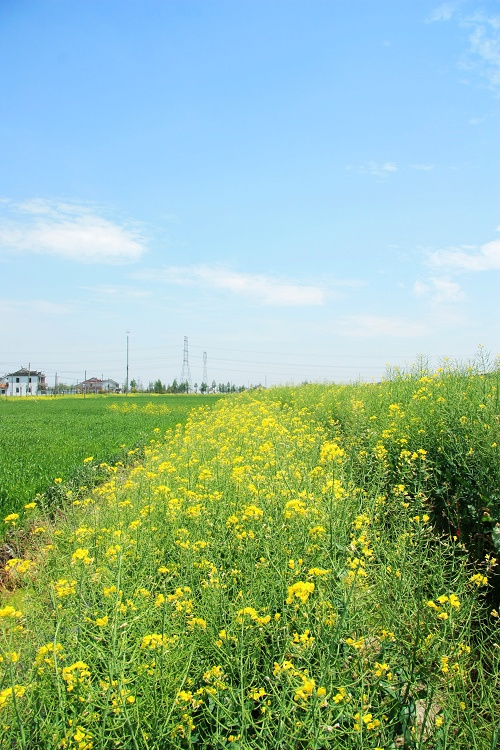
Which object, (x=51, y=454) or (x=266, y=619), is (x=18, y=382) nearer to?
(x=51, y=454)

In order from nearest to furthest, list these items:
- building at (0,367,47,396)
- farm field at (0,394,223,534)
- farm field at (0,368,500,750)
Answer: farm field at (0,368,500,750) < farm field at (0,394,223,534) < building at (0,367,47,396)

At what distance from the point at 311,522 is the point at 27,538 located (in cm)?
433

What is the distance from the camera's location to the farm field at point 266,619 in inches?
87.4

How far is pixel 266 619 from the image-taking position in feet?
8.15

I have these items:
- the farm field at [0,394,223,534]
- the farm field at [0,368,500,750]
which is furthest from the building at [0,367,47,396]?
the farm field at [0,368,500,750]

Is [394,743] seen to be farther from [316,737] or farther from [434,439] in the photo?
[434,439]

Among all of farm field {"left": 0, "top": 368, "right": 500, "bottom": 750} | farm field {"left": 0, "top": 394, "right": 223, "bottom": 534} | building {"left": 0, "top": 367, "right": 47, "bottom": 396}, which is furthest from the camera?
building {"left": 0, "top": 367, "right": 47, "bottom": 396}

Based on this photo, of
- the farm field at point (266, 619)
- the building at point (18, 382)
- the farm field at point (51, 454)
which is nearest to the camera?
the farm field at point (266, 619)

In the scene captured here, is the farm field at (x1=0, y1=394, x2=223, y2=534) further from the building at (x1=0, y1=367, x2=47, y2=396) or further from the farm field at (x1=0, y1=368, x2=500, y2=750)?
the building at (x1=0, y1=367, x2=47, y2=396)

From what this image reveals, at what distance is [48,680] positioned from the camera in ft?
7.91

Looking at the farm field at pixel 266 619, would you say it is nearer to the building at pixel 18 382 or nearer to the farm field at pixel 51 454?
the farm field at pixel 51 454

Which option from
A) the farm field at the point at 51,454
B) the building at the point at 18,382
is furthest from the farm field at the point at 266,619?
the building at the point at 18,382

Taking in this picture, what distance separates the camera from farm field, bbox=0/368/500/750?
222cm

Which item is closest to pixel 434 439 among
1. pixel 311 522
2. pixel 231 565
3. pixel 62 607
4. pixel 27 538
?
pixel 311 522
